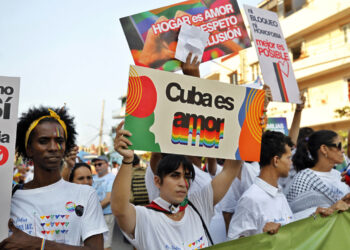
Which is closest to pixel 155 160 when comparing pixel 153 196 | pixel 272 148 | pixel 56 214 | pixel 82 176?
pixel 153 196

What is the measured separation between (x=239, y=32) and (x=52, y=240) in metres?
2.42

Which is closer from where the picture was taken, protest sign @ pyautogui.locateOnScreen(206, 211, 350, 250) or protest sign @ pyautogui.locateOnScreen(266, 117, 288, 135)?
protest sign @ pyautogui.locateOnScreen(206, 211, 350, 250)

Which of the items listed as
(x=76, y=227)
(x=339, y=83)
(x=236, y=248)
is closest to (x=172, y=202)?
(x=236, y=248)

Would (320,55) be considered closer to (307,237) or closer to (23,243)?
(307,237)

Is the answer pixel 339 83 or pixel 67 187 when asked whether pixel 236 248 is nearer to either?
pixel 67 187

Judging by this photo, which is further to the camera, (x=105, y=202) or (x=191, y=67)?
(x=105, y=202)

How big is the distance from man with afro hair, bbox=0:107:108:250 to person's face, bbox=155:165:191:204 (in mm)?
500

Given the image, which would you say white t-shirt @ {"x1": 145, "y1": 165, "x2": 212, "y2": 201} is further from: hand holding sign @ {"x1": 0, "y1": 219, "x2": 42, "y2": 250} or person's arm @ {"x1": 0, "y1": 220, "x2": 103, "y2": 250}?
hand holding sign @ {"x1": 0, "y1": 219, "x2": 42, "y2": 250}

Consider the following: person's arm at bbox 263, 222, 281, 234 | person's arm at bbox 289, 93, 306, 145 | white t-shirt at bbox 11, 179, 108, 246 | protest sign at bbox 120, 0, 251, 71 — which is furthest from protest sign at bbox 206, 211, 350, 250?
protest sign at bbox 120, 0, 251, 71

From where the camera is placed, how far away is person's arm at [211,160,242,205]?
246 cm

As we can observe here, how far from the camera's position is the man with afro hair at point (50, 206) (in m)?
1.85

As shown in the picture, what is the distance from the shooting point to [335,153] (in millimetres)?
3225

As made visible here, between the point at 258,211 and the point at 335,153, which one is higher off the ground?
the point at 335,153

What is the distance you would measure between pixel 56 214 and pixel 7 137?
51cm
